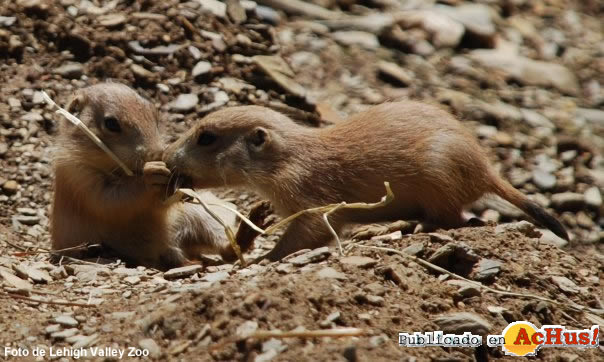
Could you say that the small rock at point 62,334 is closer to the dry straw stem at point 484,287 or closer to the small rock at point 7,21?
the dry straw stem at point 484,287

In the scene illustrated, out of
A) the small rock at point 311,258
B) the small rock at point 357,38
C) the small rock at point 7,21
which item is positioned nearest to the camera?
the small rock at point 311,258

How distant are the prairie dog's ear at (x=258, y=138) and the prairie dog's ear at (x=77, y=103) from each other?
159cm

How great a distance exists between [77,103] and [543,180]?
5063mm

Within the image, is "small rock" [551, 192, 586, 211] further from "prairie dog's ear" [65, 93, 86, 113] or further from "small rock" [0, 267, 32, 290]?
"small rock" [0, 267, 32, 290]

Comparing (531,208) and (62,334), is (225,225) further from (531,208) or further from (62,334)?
(531,208)

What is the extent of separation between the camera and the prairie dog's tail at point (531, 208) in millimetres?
7699

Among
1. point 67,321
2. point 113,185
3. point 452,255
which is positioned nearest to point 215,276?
point 67,321

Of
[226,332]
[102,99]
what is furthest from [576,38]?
[226,332]

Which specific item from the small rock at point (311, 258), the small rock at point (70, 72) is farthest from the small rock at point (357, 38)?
the small rock at point (311, 258)

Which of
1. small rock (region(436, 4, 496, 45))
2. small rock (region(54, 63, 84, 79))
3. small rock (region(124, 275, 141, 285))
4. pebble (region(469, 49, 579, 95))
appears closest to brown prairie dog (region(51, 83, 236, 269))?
small rock (region(124, 275, 141, 285))

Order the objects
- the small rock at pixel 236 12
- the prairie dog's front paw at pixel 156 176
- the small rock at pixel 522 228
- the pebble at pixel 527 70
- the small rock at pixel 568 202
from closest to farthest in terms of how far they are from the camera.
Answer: the small rock at pixel 522 228 → the prairie dog's front paw at pixel 156 176 → the small rock at pixel 568 202 → the small rock at pixel 236 12 → the pebble at pixel 527 70

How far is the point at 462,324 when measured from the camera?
5.61 m

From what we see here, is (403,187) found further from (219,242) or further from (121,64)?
(121,64)

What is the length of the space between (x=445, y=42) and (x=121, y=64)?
4.21 meters
